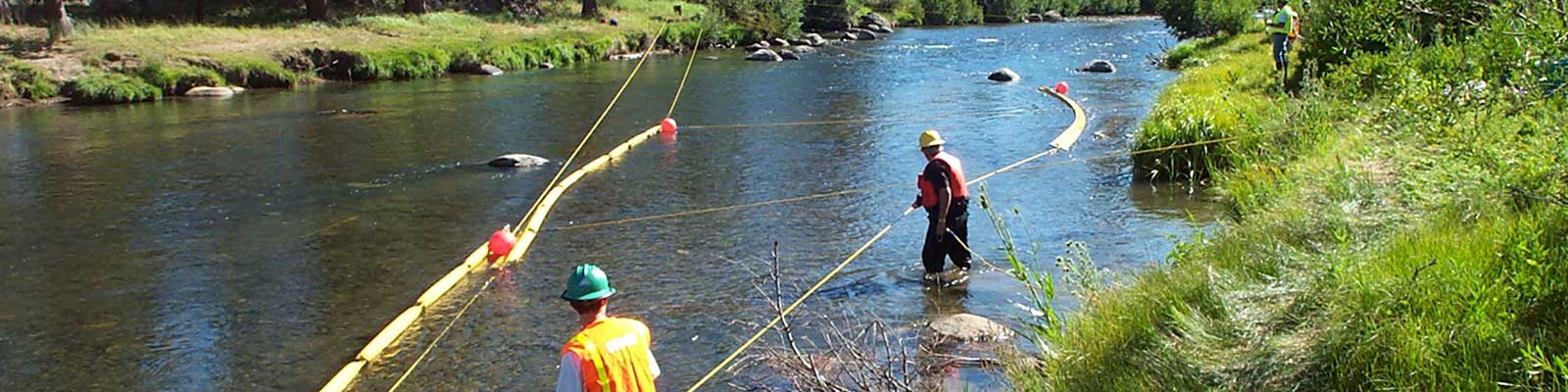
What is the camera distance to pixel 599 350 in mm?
5590

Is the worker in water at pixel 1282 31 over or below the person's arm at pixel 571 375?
over

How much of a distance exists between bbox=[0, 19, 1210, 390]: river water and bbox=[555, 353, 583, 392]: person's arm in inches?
130

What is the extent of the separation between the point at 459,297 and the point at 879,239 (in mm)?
4284

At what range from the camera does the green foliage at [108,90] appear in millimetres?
28953

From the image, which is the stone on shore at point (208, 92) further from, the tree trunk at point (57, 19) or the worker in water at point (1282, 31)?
the worker in water at point (1282, 31)

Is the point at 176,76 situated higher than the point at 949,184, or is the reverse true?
the point at 176,76

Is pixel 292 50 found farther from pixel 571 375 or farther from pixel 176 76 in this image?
pixel 571 375

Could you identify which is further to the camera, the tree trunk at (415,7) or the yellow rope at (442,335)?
the tree trunk at (415,7)

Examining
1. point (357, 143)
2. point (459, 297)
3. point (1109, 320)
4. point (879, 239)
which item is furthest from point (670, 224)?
point (357, 143)

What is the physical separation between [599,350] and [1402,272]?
3.87 meters

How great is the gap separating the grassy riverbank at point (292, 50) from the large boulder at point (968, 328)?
25.0m

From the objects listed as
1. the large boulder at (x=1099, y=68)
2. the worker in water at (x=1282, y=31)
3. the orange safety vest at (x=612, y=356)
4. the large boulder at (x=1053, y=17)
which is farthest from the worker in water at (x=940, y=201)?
the large boulder at (x=1053, y=17)

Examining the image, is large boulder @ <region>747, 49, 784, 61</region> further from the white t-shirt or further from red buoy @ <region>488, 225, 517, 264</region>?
the white t-shirt

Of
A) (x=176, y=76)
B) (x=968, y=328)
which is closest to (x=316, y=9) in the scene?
(x=176, y=76)
